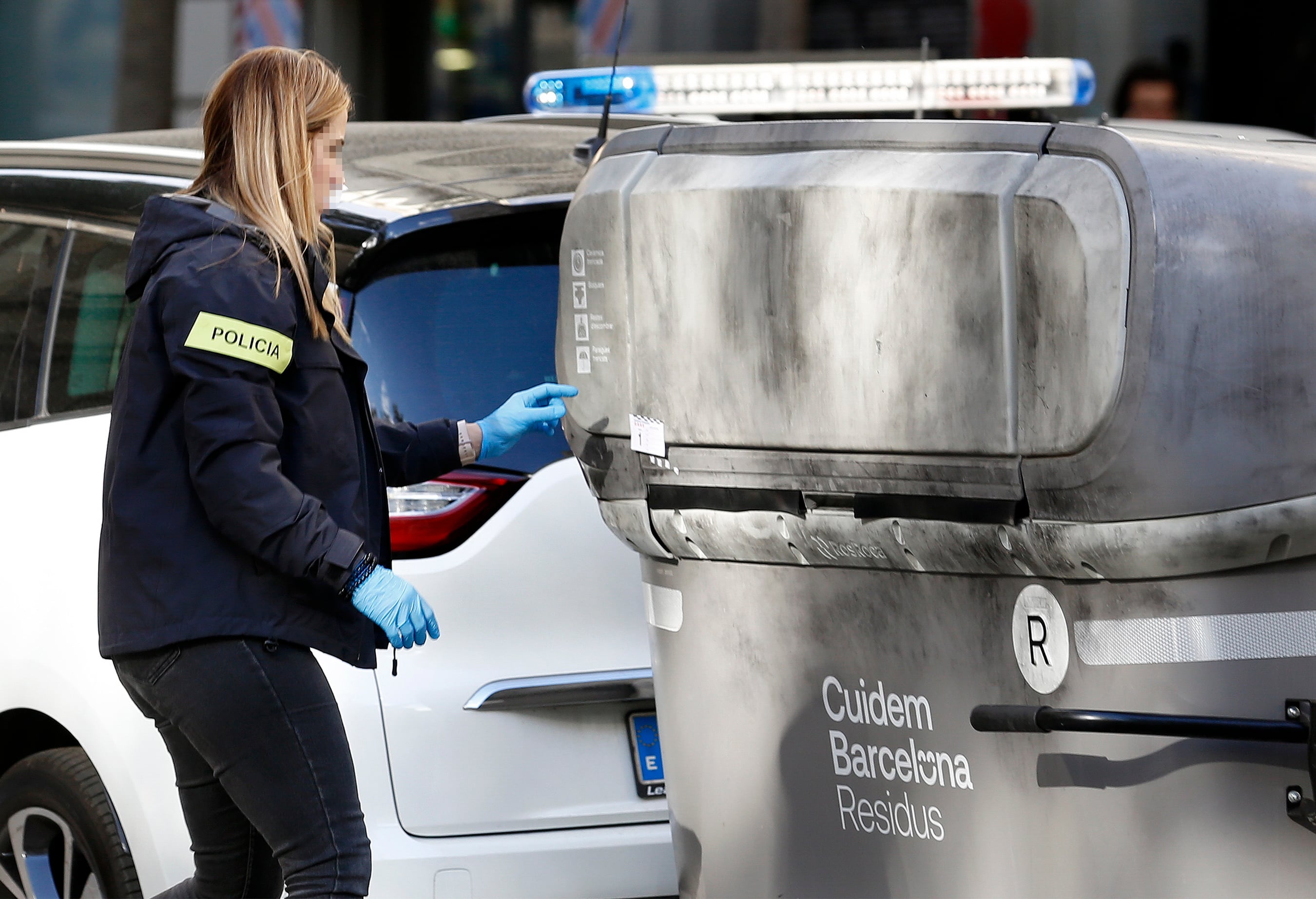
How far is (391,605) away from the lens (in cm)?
238

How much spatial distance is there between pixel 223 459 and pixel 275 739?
41 centimetres

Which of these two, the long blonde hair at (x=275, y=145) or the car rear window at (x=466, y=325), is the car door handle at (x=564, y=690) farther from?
the long blonde hair at (x=275, y=145)

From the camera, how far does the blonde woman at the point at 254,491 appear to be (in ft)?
7.57

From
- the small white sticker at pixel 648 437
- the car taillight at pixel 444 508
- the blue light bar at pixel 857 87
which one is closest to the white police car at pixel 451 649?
the car taillight at pixel 444 508

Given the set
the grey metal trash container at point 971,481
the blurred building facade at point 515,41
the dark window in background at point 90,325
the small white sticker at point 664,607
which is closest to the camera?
the grey metal trash container at point 971,481

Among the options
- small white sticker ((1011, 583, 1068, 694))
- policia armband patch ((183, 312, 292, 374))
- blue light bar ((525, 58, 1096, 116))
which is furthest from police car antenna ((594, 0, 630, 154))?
small white sticker ((1011, 583, 1068, 694))

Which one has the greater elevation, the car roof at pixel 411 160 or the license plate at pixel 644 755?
the car roof at pixel 411 160

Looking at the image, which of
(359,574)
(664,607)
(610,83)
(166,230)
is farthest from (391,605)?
(610,83)

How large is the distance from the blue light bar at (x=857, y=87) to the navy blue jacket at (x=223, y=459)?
898 mm

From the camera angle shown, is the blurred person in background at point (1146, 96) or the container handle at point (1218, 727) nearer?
the container handle at point (1218, 727)

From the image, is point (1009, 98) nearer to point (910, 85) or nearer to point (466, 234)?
point (910, 85)

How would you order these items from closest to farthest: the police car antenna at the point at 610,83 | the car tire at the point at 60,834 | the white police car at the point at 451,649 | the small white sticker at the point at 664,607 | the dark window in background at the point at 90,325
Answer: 1. the small white sticker at the point at 664,607
2. the police car antenna at the point at 610,83
3. the white police car at the point at 451,649
4. the car tire at the point at 60,834
5. the dark window in background at the point at 90,325

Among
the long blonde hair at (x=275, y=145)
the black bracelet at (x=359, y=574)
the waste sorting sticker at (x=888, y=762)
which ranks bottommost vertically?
the waste sorting sticker at (x=888, y=762)

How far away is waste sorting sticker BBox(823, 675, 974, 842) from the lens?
2.14 m
